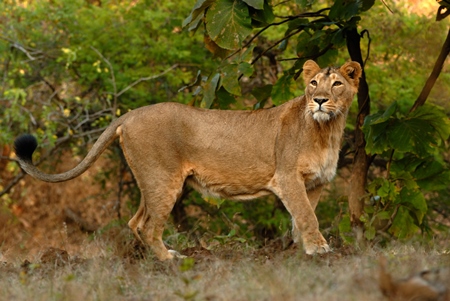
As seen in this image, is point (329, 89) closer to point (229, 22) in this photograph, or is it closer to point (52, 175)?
point (229, 22)

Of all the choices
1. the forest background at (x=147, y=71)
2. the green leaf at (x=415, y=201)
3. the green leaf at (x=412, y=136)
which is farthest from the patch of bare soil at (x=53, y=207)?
the green leaf at (x=412, y=136)

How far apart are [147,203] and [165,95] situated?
569 cm

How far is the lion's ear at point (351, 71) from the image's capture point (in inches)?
264

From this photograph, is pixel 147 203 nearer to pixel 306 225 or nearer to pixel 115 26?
pixel 306 225

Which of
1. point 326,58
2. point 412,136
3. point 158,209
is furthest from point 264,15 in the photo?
point 158,209

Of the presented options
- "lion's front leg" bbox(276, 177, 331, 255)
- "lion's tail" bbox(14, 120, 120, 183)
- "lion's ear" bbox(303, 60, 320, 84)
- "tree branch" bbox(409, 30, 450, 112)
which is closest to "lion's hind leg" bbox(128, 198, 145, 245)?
"lion's tail" bbox(14, 120, 120, 183)

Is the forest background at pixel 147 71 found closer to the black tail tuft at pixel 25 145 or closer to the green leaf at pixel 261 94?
the green leaf at pixel 261 94

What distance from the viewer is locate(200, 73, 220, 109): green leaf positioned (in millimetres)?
7321

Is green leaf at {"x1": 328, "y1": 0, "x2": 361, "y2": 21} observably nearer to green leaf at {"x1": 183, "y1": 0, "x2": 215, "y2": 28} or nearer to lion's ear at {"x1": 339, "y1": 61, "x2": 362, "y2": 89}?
lion's ear at {"x1": 339, "y1": 61, "x2": 362, "y2": 89}

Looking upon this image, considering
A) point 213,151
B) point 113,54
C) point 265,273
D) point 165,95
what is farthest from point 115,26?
point 265,273

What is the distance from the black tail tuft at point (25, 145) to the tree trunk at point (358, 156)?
3043mm

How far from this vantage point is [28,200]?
51.7ft

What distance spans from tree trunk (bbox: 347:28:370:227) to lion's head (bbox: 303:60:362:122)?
1.11 meters

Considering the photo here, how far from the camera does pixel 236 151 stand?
22.3ft
